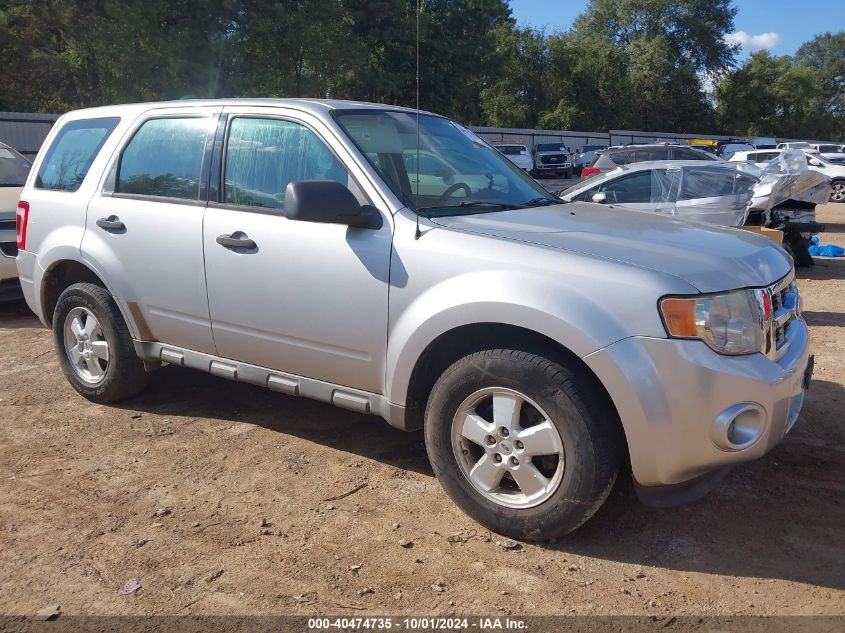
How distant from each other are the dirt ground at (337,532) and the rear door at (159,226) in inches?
30.4

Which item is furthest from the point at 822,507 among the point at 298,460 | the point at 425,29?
the point at 425,29

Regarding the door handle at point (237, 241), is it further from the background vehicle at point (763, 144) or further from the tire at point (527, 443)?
the background vehicle at point (763, 144)

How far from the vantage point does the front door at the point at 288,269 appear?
12.0 ft

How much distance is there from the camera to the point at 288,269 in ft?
12.7

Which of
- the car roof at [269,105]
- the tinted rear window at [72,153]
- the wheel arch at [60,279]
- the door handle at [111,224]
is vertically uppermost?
the car roof at [269,105]

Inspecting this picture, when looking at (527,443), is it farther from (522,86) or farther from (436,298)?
(522,86)

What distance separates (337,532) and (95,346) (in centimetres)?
241

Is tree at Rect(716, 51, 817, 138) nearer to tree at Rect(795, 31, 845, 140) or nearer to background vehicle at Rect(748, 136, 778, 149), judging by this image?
tree at Rect(795, 31, 845, 140)

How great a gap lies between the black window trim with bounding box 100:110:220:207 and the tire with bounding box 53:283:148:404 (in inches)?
24.3

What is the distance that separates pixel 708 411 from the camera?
116 inches

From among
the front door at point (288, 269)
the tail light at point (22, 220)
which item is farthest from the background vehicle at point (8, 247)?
the front door at point (288, 269)

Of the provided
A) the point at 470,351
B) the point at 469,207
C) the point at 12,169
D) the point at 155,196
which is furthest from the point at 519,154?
the point at 470,351

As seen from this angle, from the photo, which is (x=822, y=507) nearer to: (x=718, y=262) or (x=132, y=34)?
(x=718, y=262)

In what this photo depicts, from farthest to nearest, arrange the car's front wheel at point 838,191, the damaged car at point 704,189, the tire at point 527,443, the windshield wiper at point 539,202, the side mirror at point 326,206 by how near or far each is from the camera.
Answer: the car's front wheel at point 838,191 → the damaged car at point 704,189 → the windshield wiper at point 539,202 → the side mirror at point 326,206 → the tire at point 527,443
